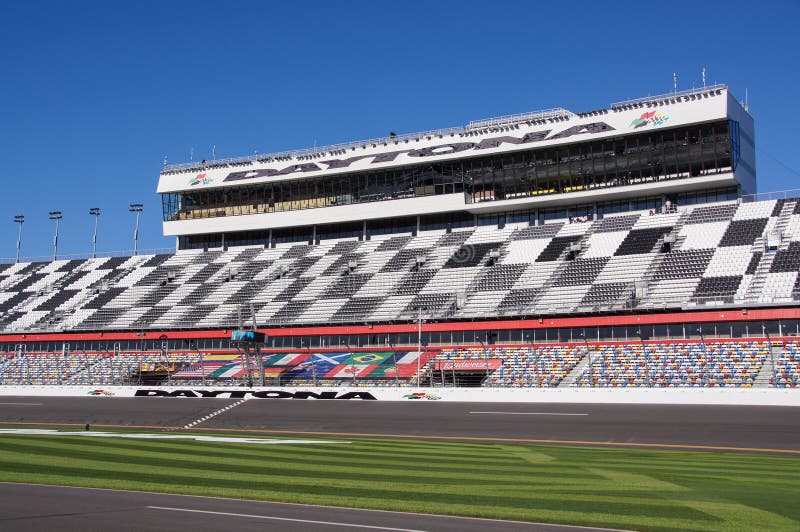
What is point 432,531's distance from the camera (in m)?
11.6

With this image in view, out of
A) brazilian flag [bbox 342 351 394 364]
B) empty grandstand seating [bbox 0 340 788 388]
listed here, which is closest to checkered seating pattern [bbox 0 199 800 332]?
brazilian flag [bbox 342 351 394 364]

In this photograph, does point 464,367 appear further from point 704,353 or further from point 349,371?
point 704,353

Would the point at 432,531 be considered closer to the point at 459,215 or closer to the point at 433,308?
the point at 433,308

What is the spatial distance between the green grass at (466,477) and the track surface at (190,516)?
0.67m

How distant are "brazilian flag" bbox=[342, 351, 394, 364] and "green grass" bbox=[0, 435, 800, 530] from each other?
2608 centimetres

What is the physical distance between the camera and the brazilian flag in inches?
2060

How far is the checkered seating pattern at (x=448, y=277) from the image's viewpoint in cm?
5022

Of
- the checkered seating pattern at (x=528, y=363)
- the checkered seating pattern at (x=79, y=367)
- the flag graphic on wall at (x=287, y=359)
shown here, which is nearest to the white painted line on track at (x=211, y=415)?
the flag graphic on wall at (x=287, y=359)

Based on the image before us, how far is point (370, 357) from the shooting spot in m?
53.5

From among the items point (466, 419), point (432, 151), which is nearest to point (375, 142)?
point (432, 151)

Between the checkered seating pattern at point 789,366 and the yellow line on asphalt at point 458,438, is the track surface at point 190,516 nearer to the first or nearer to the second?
the yellow line on asphalt at point 458,438

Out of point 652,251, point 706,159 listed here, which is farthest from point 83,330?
point 706,159

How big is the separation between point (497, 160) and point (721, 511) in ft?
178

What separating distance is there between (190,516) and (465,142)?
2289 inches
